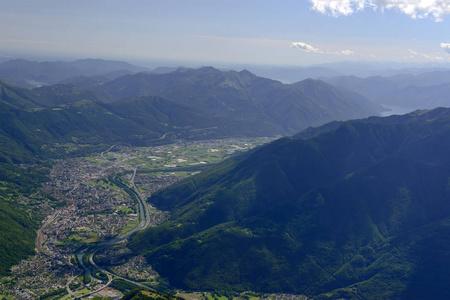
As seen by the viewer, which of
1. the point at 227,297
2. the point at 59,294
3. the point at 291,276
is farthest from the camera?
the point at 291,276

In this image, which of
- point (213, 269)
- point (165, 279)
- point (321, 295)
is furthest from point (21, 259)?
point (321, 295)

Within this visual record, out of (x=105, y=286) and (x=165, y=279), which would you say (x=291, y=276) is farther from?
(x=105, y=286)

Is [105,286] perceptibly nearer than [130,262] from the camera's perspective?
Yes

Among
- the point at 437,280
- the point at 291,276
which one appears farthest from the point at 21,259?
the point at 437,280

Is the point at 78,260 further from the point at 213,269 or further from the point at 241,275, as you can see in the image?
the point at 241,275

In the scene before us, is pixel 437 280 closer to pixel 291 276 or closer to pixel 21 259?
pixel 291 276

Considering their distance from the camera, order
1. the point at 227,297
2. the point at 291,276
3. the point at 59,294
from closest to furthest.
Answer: the point at 59,294
the point at 227,297
the point at 291,276

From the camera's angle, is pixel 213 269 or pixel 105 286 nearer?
pixel 105 286
